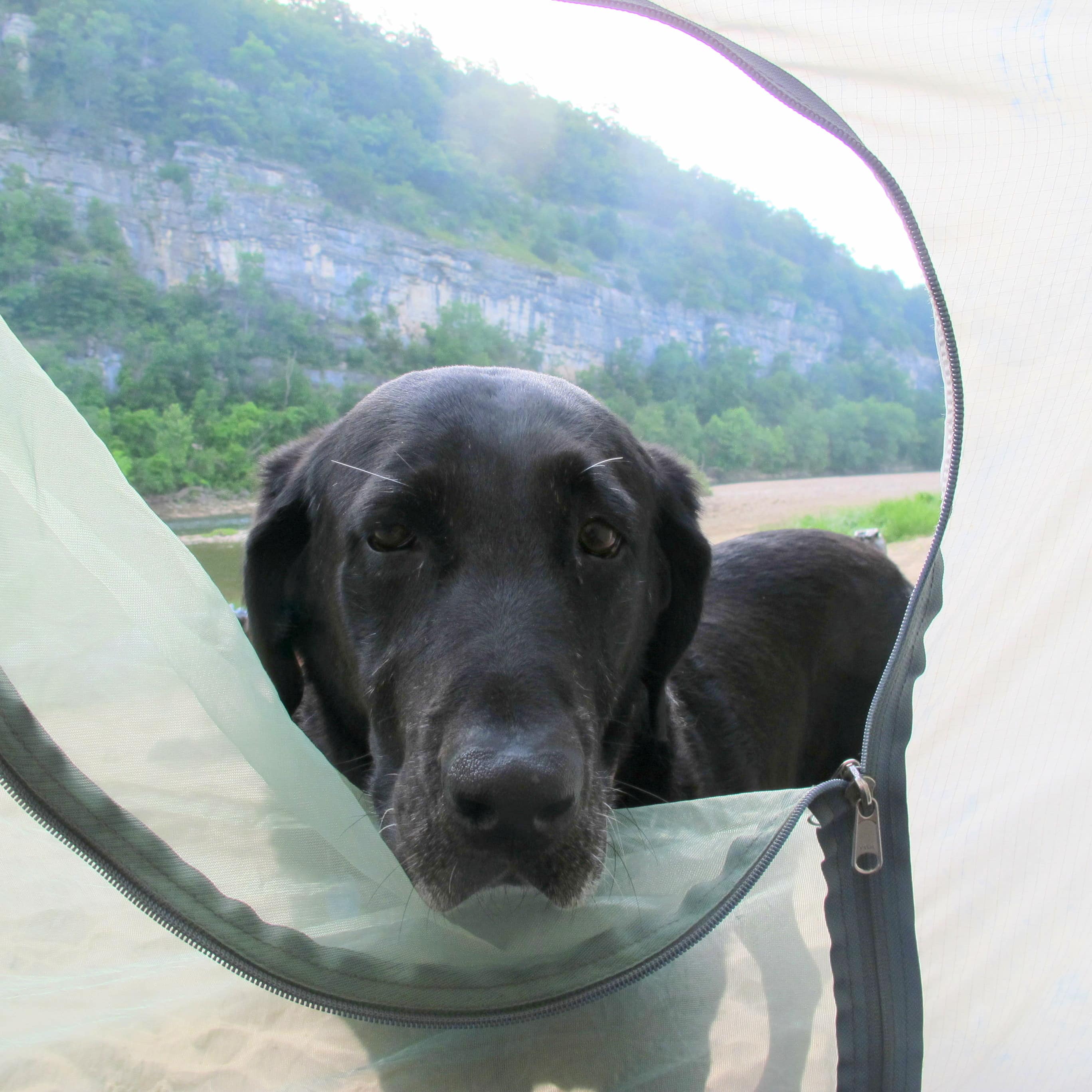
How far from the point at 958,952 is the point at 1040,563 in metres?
0.59

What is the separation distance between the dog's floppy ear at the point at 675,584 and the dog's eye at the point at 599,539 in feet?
1.14

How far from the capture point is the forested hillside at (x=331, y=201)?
229 cm

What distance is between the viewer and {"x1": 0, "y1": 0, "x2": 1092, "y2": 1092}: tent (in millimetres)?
926

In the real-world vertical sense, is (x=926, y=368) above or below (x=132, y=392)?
above

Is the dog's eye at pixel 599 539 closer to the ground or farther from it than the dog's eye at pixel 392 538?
farther from it

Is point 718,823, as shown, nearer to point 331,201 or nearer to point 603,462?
point 603,462

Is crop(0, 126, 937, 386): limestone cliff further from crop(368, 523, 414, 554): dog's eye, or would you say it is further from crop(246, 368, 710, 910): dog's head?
crop(368, 523, 414, 554): dog's eye

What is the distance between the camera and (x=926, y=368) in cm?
289

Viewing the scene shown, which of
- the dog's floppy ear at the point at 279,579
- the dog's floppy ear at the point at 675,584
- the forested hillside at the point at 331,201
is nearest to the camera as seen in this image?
the dog's floppy ear at the point at 279,579

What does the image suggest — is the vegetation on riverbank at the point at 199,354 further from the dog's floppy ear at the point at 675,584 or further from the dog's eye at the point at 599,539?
the dog's eye at the point at 599,539

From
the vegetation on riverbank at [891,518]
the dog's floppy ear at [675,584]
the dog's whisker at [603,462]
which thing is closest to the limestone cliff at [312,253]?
the dog's floppy ear at [675,584]

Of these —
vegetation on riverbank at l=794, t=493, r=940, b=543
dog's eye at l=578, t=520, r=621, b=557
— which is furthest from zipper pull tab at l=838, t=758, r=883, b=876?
vegetation on riverbank at l=794, t=493, r=940, b=543

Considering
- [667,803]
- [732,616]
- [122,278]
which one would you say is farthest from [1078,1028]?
[122,278]

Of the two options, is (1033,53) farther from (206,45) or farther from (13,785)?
(206,45)
